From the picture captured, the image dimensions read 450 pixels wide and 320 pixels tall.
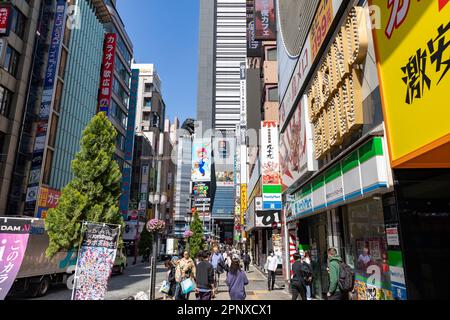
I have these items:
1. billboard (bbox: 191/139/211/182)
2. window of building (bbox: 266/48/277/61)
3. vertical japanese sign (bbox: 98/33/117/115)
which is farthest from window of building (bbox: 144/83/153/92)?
window of building (bbox: 266/48/277/61)

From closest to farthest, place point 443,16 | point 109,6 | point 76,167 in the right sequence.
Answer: point 443,16 < point 76,167 < point 109,6

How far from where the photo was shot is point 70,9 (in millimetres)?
33375

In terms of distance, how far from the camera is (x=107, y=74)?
43.5 metres

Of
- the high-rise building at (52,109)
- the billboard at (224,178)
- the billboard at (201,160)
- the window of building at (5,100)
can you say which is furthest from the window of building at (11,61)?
the billboard at (224,178)

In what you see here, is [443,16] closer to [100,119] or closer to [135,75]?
[100,119]

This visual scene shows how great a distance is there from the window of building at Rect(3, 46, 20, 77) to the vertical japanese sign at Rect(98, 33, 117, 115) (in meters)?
14.5

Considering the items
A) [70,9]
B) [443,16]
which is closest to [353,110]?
[443,16]

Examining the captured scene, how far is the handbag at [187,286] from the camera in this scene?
916cm

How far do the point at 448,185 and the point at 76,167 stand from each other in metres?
17.1

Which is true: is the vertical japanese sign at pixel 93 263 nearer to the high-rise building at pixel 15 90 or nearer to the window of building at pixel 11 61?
the high-rise building at pixel 15 90

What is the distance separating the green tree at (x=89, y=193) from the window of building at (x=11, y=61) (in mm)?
14614

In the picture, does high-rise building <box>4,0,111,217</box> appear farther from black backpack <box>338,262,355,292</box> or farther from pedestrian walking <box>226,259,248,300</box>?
→ black backpack <box>338,262,355,292</box>

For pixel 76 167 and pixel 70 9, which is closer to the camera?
pixel 76 167

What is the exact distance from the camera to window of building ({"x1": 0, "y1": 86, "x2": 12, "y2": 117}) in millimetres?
26266
